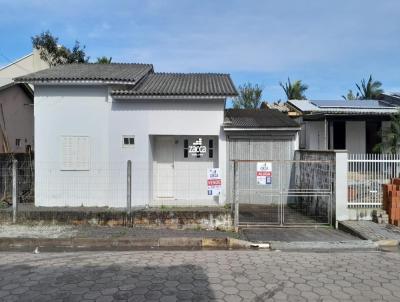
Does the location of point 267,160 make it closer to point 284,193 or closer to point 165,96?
point 284,193

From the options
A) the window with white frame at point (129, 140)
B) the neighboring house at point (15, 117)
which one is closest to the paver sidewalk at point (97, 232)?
the window with white frame at point (129, 140)

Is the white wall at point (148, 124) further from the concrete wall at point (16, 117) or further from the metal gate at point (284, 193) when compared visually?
the concrete wall at point (16, 117)

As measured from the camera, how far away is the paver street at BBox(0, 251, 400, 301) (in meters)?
5.43

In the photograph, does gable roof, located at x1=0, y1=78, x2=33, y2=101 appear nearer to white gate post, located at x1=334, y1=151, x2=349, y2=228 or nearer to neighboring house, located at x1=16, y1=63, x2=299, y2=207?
neighboring house, located at x1=16, y1=63, x2=299, y2=207

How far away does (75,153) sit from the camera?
13172 millimetres

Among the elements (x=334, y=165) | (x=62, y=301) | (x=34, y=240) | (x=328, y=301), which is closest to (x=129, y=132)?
(x=34, y=240)

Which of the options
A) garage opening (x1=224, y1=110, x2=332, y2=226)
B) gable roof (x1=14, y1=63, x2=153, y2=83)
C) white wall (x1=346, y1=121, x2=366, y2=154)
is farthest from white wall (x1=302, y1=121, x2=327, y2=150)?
gable roof (x1=14, y1=63, x2=153, y2=83)

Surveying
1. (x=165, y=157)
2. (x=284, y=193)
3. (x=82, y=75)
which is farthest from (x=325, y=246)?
(x=82, y=75)

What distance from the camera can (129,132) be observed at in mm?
13258

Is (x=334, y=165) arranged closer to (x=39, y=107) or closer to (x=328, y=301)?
(x=328, y=301)

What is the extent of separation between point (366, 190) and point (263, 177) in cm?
297

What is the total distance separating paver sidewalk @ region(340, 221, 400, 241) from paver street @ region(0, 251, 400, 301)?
1170 mm

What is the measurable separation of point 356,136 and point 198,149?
28.6ft

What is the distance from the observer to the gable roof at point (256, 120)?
45.3 feet
